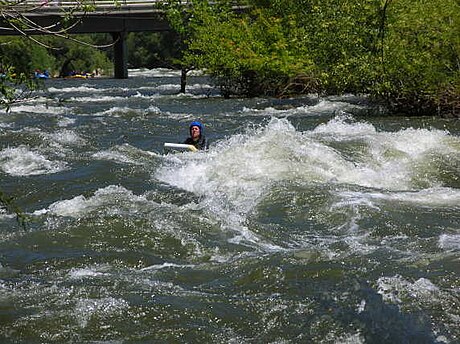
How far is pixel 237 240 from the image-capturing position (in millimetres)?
8633

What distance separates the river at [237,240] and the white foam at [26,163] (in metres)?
0.06

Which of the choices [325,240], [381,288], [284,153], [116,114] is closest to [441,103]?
[284,153]

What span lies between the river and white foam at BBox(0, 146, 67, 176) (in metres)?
0.06

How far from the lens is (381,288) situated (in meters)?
6.71

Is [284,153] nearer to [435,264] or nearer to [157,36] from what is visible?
[435,264]

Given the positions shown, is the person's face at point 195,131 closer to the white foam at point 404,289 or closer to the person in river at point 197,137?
the person in river at point 197,137

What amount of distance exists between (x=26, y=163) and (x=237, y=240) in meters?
6.71

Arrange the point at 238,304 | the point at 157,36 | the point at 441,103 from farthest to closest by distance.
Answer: the point at 157,36
the point at 441,103
the point at 238,304

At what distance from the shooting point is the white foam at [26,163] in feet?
43.9

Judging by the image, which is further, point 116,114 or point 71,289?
point 116,114

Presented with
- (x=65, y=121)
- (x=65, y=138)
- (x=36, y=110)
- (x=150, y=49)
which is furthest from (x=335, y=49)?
(x=150, y=49)

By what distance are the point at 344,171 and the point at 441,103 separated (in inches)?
335

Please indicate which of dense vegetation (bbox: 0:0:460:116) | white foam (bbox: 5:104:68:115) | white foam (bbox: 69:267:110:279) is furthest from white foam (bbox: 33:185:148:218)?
white foam (bbox: 5:104:68:115)

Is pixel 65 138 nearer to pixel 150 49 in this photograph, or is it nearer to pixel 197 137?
pixel 197 137
